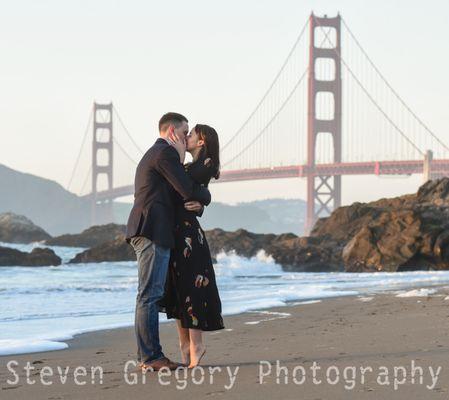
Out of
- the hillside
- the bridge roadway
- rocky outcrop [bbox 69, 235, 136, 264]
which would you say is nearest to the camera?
rocky outcrop [bbox 69, 235, 136, 264]

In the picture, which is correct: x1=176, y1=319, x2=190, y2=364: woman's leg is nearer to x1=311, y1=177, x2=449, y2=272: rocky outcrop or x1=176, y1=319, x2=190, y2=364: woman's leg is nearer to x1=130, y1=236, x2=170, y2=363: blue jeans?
x1=130, y1=236, x2=170, y2=363: blue jeans

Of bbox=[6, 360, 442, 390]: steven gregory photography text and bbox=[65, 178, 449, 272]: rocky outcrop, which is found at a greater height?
bbox=[65, 178, 449, 272]: rocky outcrop

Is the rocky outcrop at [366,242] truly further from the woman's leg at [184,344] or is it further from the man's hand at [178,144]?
the man's hand at [178,144]

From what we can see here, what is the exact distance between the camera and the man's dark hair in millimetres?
3439

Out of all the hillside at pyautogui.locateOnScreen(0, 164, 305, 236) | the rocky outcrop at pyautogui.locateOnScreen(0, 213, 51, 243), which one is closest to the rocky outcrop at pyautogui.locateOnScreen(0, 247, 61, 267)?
the rocky outcrop at pyautogui.locateOnScreen(0, 213, 51, 243)

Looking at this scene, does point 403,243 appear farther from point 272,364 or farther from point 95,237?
point 95,237

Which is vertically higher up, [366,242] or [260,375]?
[366,242]

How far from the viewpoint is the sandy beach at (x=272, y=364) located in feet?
8.89

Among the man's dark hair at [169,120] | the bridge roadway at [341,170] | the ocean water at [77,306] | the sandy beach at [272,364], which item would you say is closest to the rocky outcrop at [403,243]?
the ocean water at [77,306]

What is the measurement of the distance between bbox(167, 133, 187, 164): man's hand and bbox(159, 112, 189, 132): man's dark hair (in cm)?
4

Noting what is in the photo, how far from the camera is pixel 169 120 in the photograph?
3441mm

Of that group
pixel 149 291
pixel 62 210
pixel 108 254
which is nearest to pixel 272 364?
pixel 149 291

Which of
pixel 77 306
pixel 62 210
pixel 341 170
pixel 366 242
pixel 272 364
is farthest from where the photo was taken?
pixel 62 210

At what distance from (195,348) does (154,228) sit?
0.48 meters
